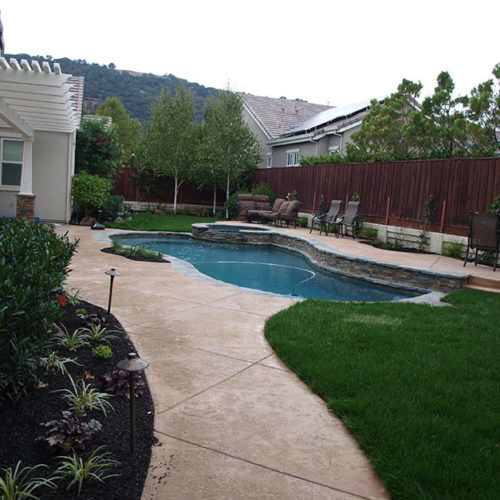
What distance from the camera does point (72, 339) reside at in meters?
3.39

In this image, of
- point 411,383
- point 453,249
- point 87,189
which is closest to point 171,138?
point 87,189

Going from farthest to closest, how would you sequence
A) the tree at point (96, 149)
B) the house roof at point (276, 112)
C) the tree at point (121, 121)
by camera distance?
the tree at point (121, 121)
the house roof at point (276, 112)
the tree at point (96, 149)

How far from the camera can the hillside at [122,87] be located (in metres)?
37.4

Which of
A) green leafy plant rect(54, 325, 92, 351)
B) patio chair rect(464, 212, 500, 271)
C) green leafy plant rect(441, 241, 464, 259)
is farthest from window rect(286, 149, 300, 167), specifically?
green leafy plant rect(54, 325, 92, 351)

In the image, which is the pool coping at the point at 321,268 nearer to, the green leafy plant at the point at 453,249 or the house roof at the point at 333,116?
the green leafy plant at the point at 453,249

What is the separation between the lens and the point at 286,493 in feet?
6.59

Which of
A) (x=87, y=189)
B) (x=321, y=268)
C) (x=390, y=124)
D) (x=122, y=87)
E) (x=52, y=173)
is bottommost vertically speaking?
(x=321, y=268)

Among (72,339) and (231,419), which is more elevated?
(72,339)

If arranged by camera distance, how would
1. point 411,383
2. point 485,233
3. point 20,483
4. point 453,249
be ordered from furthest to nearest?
1. point 453,249
2. point 485,233
3. point 411,383
4. point 20,483

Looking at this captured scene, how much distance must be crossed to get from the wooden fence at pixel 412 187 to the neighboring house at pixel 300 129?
4.58 meters

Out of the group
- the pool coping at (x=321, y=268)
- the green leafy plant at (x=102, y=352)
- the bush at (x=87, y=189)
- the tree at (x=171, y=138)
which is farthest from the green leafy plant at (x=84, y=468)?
the tree at (x=171, y=138)

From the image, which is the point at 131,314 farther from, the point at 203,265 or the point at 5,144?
the point at 5,144

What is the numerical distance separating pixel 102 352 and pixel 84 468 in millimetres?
1386

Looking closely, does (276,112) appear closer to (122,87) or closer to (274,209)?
(274,209)
